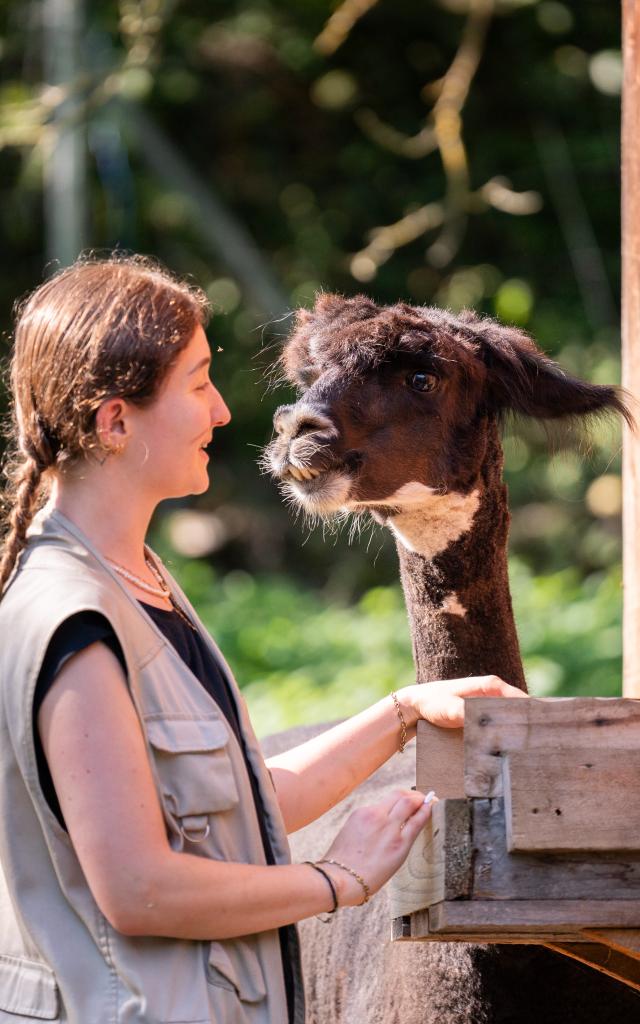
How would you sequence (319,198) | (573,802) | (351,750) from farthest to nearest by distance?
(319,198) → (351,750) → (573,802)

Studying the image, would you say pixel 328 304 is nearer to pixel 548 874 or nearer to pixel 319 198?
pixel 548 874

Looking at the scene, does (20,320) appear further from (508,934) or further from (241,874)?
(508,934)

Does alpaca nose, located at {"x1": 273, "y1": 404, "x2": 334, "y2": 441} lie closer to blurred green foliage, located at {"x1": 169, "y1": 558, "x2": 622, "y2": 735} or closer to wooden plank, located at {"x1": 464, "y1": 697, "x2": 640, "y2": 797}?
wooden plank, located at {"x1": 464, "y1": 697, "x2": 640, "y2": 797}

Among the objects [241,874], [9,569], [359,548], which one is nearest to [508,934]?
[241,874]

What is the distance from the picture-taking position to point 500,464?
137 inches

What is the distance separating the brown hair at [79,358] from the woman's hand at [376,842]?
0.65 metres

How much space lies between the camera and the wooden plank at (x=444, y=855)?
1.97 metres

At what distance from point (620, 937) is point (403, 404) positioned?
1.62m

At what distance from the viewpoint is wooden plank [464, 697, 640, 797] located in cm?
194

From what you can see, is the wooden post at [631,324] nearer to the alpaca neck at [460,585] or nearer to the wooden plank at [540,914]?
the alpaca neck at [460,585]

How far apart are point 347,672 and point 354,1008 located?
512cm

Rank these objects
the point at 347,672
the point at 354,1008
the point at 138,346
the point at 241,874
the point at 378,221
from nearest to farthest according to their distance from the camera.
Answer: the point at 241,874 → the point at 138,346 → the point at 354,1008 → the point at 347,672 → the point at 378,221

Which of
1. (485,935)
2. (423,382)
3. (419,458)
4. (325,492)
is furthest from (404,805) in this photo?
(423,382)

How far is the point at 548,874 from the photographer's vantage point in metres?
1.95
